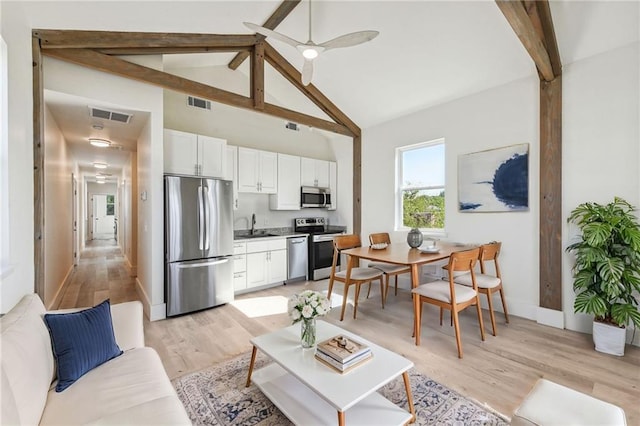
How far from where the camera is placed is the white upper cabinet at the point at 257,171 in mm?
4637

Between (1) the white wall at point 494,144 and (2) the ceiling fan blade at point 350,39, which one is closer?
(2) the ceiling fan blade at point 350,39

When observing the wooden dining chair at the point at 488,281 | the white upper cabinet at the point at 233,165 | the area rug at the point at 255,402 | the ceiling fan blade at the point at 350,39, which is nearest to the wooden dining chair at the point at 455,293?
the wooden dining chair at the point at 488,281

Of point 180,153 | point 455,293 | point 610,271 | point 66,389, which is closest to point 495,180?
point 610,271

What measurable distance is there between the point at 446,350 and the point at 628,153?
2498mm

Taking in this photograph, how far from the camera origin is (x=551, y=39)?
282cm

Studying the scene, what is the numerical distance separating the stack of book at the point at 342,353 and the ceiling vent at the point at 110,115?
341 centimetres

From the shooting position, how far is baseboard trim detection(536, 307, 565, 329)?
3.04 metres

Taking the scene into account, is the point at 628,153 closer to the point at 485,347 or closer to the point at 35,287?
the point at 485,347

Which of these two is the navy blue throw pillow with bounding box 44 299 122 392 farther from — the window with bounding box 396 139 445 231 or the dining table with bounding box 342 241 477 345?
the window with bounding box 396 139 445 231

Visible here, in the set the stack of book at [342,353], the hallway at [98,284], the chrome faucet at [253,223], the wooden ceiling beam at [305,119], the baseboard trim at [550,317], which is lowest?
the hallway at [98,284]

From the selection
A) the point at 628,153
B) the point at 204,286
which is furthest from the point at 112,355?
the point at 628,153

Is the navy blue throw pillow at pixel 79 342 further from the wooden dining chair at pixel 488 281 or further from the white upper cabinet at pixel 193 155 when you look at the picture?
the wooden dining chair at pixel 488 281

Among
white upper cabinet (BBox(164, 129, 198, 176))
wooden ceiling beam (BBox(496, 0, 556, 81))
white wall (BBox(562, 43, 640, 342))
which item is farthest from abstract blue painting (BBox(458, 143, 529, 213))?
white upper cabinet (BBox(164, 129, 198, 176))

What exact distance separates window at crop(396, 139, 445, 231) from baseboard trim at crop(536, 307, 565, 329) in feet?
4.96
